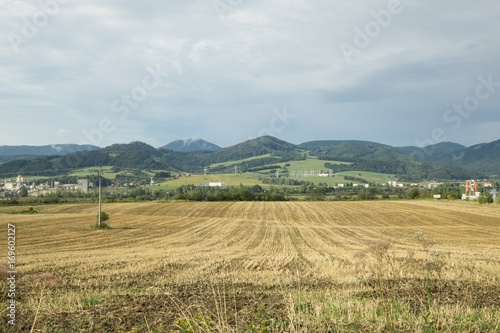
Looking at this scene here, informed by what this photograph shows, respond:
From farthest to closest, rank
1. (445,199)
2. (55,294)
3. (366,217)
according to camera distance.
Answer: (445,199)
(366,217)
(55,294)

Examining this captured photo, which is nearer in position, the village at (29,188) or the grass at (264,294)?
the grass at (264,294)

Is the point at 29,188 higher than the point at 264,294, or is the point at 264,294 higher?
the point at 29,188

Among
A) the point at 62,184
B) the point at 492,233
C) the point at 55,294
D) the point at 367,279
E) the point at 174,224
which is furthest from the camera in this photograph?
the point at 62,184

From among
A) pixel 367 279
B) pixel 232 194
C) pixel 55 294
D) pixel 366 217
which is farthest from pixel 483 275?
Result: pixel 232 194

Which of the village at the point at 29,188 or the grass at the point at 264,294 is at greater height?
the village at the point at 29,188

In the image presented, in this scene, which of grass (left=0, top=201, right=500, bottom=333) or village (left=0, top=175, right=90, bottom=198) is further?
village (left=0, top=175, right=90, bottom=198)

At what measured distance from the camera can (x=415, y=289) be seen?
10312 mm

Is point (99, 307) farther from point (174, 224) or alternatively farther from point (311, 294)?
point (174, 224)

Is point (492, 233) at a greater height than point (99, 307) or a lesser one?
lesser

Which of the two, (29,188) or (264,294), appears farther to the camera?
(29,188)

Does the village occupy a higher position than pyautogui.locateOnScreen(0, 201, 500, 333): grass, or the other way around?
the village

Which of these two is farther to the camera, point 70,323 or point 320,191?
point 320,191

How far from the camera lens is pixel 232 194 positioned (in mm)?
126250

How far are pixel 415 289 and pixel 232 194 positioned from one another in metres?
116
